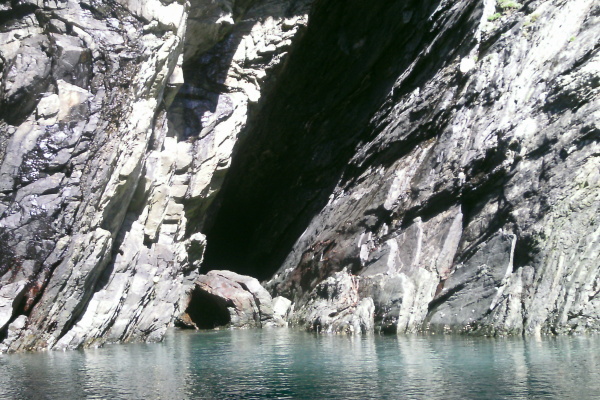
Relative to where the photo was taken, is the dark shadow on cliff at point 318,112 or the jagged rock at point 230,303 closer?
the jagged rock at point 230,303

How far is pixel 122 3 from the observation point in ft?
46.2

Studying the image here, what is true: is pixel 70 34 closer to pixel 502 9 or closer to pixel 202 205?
pixel 202 205

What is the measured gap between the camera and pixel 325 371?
353 inches

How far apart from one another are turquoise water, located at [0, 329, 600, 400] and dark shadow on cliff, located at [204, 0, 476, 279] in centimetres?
1017

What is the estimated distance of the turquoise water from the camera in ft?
23.8

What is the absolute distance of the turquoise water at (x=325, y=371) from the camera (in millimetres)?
7254

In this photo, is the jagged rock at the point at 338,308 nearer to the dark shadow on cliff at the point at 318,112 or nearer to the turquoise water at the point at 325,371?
the turquoise water at the point at 325,371

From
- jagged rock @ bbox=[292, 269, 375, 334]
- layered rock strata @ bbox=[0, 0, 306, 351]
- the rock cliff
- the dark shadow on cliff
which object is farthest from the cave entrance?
the dark shadow on cliff

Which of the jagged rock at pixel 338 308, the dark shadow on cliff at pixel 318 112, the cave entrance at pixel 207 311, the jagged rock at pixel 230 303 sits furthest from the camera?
the dark shadow on cliff at pixel 318 112

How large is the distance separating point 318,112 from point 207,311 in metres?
8.21

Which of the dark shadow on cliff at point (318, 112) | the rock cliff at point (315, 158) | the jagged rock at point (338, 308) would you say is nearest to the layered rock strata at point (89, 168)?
the rock cliff at point (315, 158)

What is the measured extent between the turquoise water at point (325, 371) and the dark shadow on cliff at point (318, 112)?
1017 cm

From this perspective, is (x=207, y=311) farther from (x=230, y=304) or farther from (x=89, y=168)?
(x=89, y=168)

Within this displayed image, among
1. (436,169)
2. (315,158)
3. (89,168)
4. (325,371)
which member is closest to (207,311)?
(315,158)
